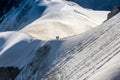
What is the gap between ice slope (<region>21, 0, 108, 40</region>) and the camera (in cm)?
5375

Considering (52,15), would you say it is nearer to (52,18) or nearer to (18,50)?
(52,18)

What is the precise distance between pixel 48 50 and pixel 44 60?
124cm

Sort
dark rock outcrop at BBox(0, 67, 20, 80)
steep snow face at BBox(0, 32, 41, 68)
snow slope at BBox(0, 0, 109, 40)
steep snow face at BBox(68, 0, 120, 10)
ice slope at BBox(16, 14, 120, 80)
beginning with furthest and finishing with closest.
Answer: steep snow face at BBox(68, 0, 120, 10) → snow slope at BBox(0, 0, 109, 40) → steep snow face at BBox(0, 32, 41, 68) → dark rock outcrop at BBox(0, 67, 20, 80) → ice slope at BBox(16, 14, 120, 80)

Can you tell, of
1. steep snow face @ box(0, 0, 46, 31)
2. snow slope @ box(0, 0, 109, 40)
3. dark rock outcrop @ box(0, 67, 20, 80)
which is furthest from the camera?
steep snow face @ box(0, 0, 46, 31)

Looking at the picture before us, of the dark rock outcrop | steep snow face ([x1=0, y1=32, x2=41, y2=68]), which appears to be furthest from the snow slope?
the dark rock outcrop

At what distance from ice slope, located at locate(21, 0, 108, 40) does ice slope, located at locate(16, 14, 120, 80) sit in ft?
49.1

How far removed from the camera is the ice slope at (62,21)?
176ft

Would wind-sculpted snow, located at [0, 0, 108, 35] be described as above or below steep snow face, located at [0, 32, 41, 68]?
below

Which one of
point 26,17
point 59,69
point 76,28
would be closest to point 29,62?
point 59,69

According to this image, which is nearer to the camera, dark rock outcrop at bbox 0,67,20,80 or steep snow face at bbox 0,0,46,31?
dark rock outcrop at bbox 0,67,20,80

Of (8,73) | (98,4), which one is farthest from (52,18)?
(8,73)

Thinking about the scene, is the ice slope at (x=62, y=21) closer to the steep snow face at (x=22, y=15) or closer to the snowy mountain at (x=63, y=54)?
the snowy mountain at (x=63, y=54)

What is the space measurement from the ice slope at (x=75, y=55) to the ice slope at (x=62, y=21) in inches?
589

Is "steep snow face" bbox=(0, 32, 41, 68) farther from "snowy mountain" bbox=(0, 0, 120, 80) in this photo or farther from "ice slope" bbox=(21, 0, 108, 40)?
"ice slope" bbox=(21, 0, 108, 40)
